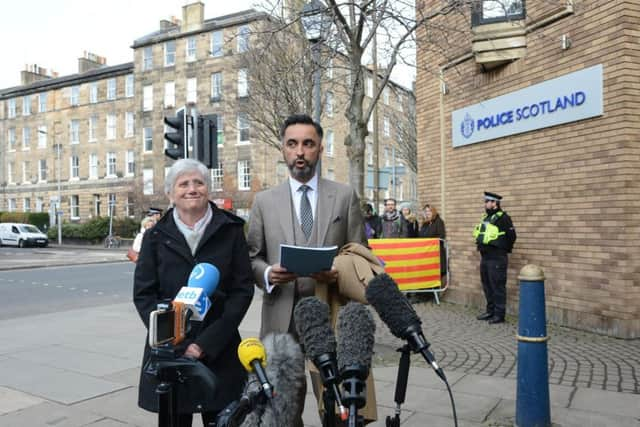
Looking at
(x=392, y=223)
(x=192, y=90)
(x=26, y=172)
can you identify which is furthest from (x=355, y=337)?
(x=26, y=172)

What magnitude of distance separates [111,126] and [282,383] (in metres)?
48.4

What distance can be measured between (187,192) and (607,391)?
4148mm

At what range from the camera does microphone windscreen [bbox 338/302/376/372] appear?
6.73ft

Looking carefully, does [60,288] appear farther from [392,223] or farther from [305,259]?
[305,259]

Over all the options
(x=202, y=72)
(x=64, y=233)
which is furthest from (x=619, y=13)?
(x=64, y=233)

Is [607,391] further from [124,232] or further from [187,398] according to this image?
[124,232]

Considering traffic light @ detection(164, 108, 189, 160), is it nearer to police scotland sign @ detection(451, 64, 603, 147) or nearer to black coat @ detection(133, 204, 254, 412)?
police scotland sign @ detection(451, 64, 603, 147)

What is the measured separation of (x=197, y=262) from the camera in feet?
9.78

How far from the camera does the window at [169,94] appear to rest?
41969 millimetres

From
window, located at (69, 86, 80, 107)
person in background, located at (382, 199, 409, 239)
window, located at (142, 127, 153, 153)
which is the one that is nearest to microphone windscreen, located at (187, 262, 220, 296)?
person in background, located at (382, 199, 409, 239)

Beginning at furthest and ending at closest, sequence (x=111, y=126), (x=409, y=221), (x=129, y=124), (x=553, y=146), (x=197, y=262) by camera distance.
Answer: (x=111, y=126)
(x=129, y=124)
(x=409, y=221)
(x=553, y=146)
(x=197, y=262)

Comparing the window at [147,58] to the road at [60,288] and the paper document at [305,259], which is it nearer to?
the road at [60,288]

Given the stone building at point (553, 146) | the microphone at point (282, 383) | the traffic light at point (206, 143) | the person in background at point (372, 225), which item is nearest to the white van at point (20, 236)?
Answer: the person in background at point (372, 225)

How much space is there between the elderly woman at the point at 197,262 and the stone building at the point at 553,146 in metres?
5.73
